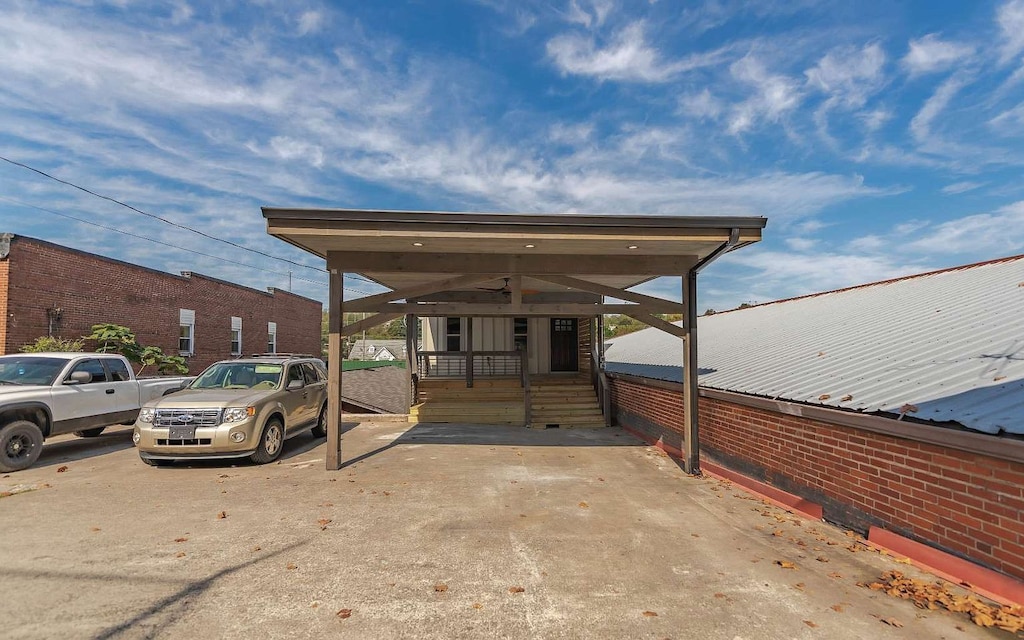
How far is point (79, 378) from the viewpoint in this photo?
26.4 feet

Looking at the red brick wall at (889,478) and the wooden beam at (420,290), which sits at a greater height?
the wooden beam at (420,290)

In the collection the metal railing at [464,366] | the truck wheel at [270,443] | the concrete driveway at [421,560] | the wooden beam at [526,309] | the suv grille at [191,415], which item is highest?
the wooden beam at [526,309]

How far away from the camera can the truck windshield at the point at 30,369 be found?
7859 mm

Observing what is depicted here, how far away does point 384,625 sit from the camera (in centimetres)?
324

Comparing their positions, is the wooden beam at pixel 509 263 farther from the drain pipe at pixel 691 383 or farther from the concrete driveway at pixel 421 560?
the concrete driveway at pixel 421 560

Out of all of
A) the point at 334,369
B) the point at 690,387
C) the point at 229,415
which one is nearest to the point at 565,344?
the point at 690,387

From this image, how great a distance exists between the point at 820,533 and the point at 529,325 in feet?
41.1

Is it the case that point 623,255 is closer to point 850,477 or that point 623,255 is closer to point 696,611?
point 850,477

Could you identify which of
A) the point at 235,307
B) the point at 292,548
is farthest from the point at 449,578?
the point at 235,307

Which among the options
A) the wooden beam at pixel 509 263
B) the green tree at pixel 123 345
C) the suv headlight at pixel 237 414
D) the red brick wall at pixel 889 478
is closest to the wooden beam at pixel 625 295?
the wooden beam at pixel 509 263

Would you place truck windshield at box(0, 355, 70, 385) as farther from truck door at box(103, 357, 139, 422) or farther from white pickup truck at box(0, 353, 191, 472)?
truck door at box(103, 357, 139, 422)

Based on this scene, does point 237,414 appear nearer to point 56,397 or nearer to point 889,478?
point 56,397

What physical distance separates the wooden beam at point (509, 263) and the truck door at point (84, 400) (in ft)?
16.1

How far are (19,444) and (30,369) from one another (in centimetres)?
146
